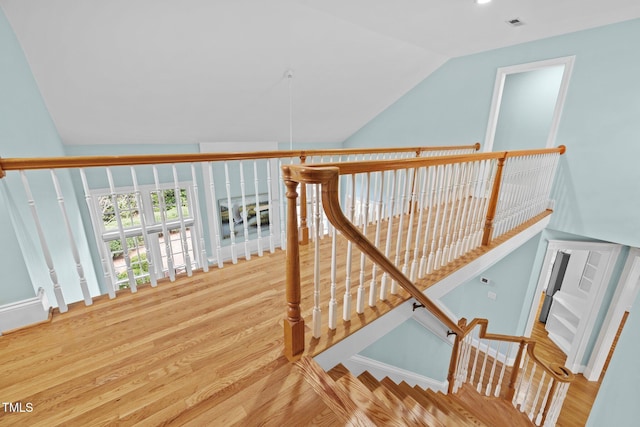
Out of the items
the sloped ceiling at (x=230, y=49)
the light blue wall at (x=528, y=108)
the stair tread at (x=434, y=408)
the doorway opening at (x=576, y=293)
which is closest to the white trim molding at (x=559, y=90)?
the sloped ceiling at (x=230, y=49)

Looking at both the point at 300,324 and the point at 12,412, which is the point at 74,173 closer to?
the point at 12,412

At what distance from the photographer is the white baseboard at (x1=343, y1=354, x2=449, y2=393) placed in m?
2.76

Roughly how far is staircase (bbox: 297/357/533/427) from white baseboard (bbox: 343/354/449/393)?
1.20 ft

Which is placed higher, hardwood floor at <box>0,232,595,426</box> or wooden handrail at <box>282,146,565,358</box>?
wooden handrail at <box>282,146,565,358</box>

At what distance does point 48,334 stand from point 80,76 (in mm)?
3056

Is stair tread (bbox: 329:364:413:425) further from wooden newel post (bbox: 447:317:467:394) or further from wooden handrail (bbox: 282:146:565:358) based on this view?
wooden newel post (bbox: 447:317:467:394)

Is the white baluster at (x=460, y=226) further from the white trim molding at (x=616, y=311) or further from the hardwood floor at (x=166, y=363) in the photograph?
the white trim molding at (x=616, y=311)

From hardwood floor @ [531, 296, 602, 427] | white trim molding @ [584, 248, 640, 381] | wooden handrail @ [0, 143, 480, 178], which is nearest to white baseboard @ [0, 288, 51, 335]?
wooden handrail @ [0, 143, 480, 178]

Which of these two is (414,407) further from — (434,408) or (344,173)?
(344,173)

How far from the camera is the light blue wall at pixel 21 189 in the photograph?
1.62 metres

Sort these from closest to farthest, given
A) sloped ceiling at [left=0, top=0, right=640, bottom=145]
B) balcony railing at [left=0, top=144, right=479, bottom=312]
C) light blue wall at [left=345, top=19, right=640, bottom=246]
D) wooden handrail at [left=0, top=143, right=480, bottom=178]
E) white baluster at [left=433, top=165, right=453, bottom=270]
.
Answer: wooden handrail at [left=0, top=143, right=480, bottom=178] < balcony railing at [left=0, top=144, right=479, bottom=312] < white baluster at [left=433, top=165, right=453, bottom=270] < sloped ceiling at [left=0, top=0, right=640, bottom=145] < light blue wall at [left=345, top=19, right=640, bottom=246]

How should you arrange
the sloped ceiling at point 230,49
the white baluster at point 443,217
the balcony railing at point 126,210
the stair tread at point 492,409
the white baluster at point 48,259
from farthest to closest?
1. the stair tread at point 492,409
2. the sloped ceiling at point 230,49
3. the white baluster at point 443,217
4. the balcony railing at point 126,210
5. the white baluster at point 48,259

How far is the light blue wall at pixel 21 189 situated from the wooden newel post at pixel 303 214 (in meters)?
1.98

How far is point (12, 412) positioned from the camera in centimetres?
122
